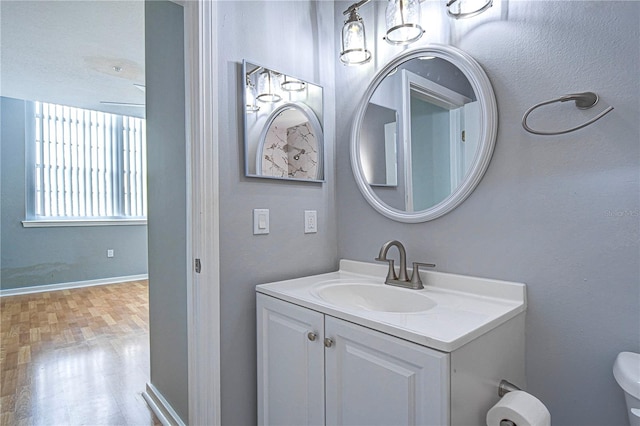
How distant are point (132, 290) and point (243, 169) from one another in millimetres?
4074

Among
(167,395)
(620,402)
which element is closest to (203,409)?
(167,395)

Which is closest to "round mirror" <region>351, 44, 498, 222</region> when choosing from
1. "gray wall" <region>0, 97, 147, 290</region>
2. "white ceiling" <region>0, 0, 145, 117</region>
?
"white ceiling" <region>0, 0, 145, 117</region>

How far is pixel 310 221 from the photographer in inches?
65.5

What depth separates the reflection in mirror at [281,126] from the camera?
1.44 meters

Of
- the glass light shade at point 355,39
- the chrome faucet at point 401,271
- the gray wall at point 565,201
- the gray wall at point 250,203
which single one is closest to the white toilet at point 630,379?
the gray wall at point 565,201

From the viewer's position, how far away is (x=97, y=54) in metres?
3.10

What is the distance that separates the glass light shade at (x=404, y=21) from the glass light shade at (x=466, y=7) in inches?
4.8

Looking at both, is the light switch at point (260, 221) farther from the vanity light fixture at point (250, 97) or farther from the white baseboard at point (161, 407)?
the white baseboard at point (161, 407)

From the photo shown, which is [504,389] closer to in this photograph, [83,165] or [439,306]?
[439,306]

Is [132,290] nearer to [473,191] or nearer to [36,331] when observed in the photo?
[36,331]

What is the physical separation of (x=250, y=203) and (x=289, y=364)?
66 centimetres

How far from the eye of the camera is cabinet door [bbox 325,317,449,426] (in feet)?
2.65

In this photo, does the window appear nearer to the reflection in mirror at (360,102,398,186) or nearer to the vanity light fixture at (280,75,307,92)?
the vanity light fixture at (280,75,307,92)

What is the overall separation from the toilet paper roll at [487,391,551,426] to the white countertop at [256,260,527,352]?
181 mm
